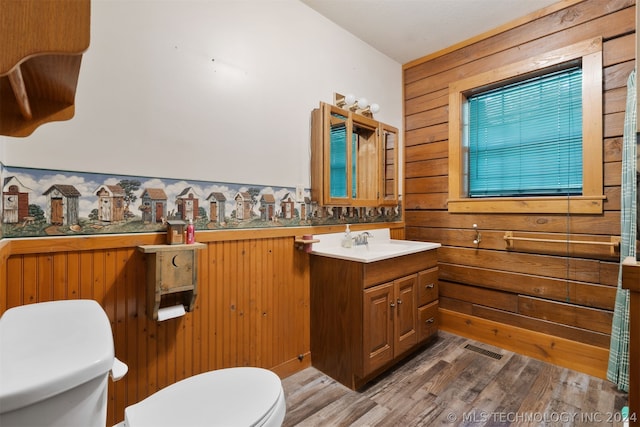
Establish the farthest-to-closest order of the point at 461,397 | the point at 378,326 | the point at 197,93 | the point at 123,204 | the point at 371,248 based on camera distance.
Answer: the point at 371,248
the point at 378,326
the point at 461,397
the point at 197,93
the point at 123,204

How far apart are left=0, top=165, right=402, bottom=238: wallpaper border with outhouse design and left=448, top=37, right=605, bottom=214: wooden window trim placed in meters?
1.54

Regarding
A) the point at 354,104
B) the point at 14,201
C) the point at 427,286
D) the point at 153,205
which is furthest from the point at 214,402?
the point at 354,104

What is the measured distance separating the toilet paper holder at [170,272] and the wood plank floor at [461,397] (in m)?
0.89

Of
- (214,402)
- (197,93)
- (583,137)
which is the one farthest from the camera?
(583,137)

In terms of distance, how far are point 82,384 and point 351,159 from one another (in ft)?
6.51

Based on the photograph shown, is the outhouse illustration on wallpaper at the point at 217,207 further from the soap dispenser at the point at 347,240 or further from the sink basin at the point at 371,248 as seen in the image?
the soap dispenser at the point at 347,240

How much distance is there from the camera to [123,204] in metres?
1.39

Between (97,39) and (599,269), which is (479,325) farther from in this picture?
(97,39)

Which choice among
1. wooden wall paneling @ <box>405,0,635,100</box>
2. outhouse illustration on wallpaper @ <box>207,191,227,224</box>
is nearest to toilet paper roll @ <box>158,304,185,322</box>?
outhouse illustration on wallpaper @ <box>207,191,227,224</box>

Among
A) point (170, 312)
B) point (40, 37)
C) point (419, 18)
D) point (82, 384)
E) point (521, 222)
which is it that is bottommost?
point (170, 312)

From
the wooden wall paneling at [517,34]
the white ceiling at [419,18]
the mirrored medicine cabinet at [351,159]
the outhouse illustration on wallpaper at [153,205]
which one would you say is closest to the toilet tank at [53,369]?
the outhouse illustration on wallpaper at [153,205]

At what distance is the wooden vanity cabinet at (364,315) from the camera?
1845mm

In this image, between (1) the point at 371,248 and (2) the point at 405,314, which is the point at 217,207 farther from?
(2) the point at 405,314

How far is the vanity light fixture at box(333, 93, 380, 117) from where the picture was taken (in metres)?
2.30
